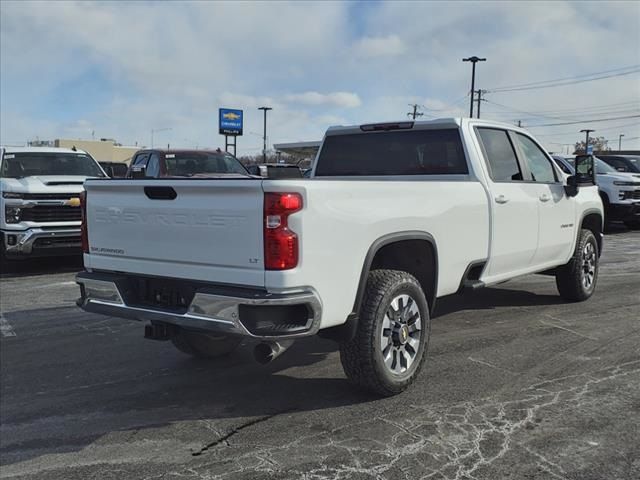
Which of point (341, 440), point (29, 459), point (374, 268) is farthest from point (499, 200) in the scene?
point (29, 459)

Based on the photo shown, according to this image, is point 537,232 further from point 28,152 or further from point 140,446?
point 28,152

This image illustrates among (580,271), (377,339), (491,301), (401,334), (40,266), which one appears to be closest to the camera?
(377,339)

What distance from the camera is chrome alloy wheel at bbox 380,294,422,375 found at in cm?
424

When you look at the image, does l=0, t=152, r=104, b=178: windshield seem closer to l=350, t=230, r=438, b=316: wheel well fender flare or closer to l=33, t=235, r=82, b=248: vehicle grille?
l=33, t=235, r=82, b=248: vehicle grille

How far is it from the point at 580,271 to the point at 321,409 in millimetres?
4223

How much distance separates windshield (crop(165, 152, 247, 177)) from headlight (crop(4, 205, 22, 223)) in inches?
123

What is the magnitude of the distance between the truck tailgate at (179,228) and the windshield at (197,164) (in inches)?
306

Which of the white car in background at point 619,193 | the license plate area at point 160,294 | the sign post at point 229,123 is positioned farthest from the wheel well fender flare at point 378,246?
the sign post at point 229,123

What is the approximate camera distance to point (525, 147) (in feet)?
20.7

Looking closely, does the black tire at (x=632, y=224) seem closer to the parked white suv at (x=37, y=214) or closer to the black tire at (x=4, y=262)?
the parked white suv at (x=37, y=214)

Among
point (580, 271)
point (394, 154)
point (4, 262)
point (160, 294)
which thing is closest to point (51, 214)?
point (4, 262)

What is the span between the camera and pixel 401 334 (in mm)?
4332

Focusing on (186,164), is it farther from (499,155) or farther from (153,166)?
(499,155)

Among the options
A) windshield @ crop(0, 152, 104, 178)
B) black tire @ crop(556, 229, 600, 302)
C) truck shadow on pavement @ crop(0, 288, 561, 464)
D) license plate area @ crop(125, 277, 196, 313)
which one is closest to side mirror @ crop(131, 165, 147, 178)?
windshield @ crop(0, 152, 104, 178)
